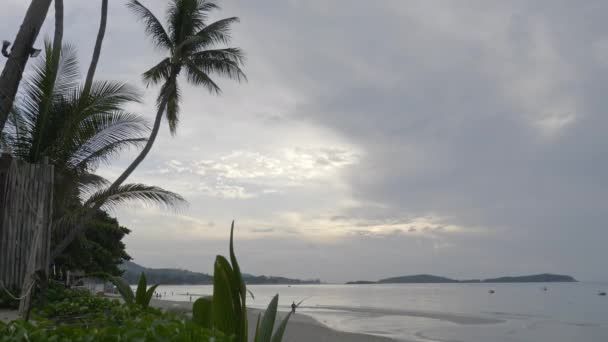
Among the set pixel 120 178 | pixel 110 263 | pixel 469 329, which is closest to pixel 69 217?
pixel 120 178

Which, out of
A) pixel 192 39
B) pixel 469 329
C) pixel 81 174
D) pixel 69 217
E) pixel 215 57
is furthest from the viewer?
pixel 469 329

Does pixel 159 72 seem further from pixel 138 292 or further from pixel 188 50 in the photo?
pixel 138 292

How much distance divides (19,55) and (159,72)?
303 inches

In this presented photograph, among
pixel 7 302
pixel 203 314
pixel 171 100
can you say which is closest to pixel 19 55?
pixel 203 314

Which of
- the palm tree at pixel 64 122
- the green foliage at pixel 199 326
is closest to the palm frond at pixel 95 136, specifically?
the palm tree at pixel 64 122

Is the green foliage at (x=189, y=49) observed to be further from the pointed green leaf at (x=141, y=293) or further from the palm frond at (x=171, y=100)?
the pointed green leaf at (x=141, y=293)

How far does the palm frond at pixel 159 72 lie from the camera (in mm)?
12062

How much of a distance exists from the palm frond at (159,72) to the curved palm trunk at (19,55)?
23.6 ft

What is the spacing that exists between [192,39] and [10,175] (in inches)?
291

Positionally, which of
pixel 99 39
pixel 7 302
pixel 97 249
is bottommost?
pixel 7 302

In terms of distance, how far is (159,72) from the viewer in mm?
12203

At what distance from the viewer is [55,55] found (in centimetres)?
545

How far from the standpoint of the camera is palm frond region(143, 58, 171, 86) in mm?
12062

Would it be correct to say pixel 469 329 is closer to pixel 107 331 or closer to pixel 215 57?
pixel 215 57
